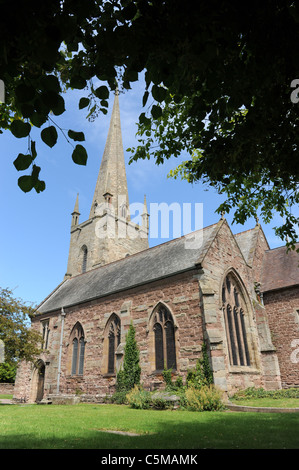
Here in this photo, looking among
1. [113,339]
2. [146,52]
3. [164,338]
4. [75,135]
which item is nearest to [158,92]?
[146,52]

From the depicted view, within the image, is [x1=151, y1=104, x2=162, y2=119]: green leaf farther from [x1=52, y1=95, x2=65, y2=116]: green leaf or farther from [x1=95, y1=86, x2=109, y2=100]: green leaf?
[x1=52, y1=95, x2=65, y2=116]: green leaf

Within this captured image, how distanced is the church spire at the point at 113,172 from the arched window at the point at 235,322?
2648 centimetres

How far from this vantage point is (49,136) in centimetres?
297

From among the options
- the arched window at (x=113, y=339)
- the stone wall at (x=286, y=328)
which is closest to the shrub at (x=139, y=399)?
the arched window at (x=113, y=339)

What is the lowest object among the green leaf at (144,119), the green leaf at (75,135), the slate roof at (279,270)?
the green leaf at (75,135)

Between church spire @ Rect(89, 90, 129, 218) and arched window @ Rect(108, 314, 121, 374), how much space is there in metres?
24.4

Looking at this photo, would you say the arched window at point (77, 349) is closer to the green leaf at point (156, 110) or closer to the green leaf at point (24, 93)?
the green leaf at point (156, 110)

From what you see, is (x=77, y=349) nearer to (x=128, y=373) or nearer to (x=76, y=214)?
(x=128, y=373)

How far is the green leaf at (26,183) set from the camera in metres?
3.05

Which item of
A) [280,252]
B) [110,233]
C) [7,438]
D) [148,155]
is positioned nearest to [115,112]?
[110,233]

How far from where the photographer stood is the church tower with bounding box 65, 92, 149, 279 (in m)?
37.7

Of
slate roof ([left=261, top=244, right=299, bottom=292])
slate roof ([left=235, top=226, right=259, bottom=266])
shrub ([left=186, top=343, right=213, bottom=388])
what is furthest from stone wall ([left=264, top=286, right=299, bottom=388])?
shrub ([left=186, top=343, right=213, bottom=388])

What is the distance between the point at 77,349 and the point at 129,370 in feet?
18.9

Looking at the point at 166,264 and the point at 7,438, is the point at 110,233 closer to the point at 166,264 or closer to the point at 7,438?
the point at 166,264
